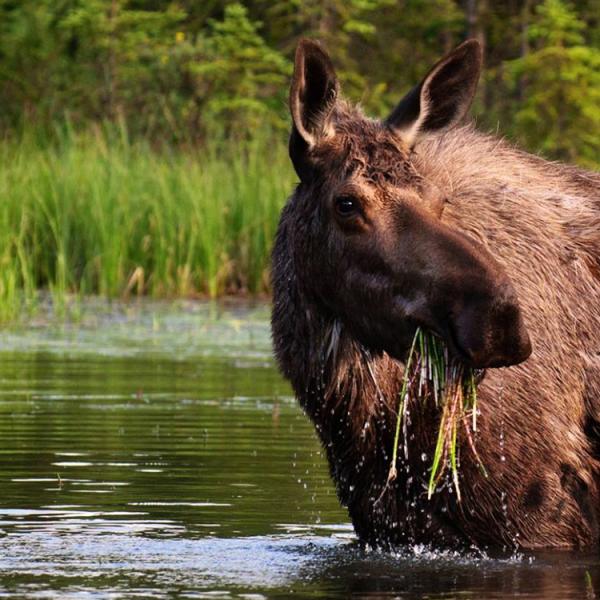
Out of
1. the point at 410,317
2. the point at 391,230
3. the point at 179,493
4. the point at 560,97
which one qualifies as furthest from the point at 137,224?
the point at 560,97

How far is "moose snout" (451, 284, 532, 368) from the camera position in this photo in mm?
6324

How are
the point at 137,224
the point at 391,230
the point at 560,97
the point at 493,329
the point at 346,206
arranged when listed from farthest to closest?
the point at 560,97, the point at 137,224, the point at 346,206, the point at 391,230, the point at 493,329

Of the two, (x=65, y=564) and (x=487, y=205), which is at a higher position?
(x=487, y=205)

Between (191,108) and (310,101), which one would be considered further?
(191,108)

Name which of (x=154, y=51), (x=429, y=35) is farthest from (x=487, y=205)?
(x=429, y=35)

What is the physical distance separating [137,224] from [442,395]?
1288 centimetres

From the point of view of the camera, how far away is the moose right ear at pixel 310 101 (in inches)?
288

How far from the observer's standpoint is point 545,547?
25.1 ft

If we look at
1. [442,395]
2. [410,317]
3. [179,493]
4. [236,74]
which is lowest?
[236,74]

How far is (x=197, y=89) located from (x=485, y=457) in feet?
91.5

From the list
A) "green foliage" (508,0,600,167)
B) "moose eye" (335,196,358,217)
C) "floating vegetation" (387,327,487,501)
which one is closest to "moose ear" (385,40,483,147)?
"moose eye" (335,196,358,217)

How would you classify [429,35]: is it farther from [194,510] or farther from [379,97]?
[194,510]

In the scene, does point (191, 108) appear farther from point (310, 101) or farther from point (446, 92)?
point (310, 101)

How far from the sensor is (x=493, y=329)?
6352 millimetres
